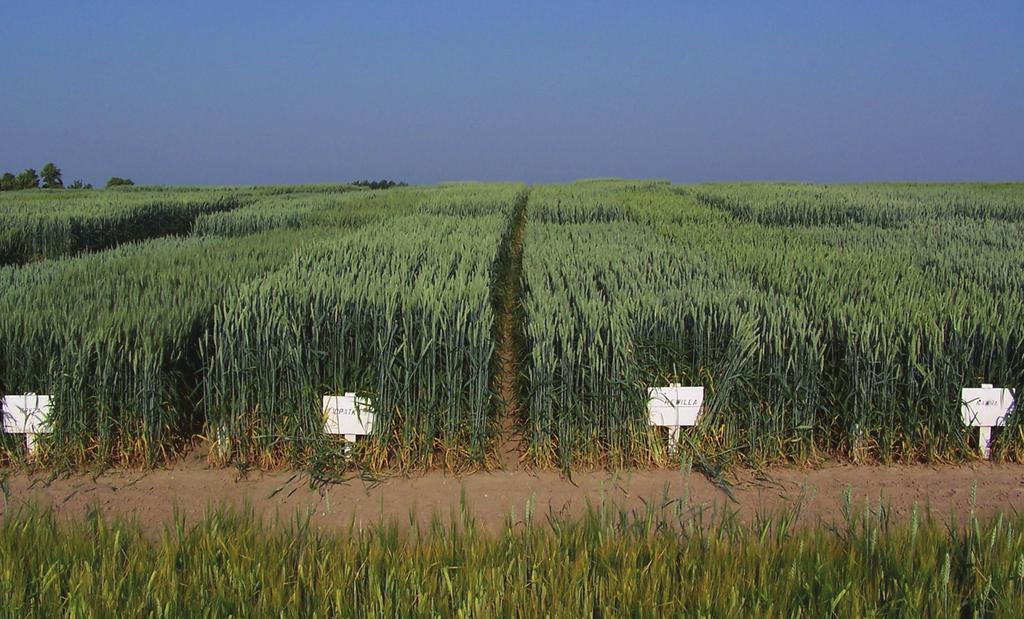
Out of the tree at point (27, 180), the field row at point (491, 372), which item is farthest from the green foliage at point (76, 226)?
the tree at point (27, 180)

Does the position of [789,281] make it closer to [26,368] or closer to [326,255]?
[326,255]

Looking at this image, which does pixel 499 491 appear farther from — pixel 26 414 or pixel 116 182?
pixel 116 182

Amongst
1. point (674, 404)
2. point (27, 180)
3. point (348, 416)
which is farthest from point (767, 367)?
point (27, 180)

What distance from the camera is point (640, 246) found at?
736 cm

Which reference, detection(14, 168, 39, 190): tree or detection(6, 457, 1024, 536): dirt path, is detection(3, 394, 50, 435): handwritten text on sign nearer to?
detection(6, 457, 1024, 536): dirt path

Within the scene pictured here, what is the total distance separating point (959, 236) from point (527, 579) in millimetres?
8883

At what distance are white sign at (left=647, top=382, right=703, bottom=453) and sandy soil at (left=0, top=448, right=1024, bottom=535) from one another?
29 centimetres

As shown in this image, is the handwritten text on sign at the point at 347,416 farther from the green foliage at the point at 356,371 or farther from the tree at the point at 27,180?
the tree at the point at 27,180

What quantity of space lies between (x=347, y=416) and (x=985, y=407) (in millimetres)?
3600

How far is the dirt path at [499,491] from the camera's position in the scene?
11.4 ft

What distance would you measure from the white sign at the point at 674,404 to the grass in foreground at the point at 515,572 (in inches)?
65.1

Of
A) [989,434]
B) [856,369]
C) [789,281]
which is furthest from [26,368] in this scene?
[989,434]

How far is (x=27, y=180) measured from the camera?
40.9 m

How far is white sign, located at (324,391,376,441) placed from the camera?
12.7 ft
